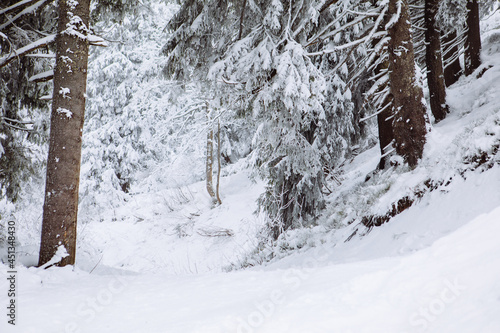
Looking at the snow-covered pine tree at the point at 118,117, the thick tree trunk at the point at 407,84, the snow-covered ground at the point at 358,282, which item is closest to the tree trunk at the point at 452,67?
the snow-covered ground at the point at 358,282

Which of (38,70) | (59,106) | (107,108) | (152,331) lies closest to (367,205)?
(152,331)

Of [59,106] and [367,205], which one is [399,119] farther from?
[59,106]

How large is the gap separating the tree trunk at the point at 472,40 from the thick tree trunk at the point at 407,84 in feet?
16.1

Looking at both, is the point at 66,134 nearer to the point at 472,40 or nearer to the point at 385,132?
the point at 385,132

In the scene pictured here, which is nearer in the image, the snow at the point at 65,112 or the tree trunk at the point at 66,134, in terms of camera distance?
the tree trunk at the point at 66,134

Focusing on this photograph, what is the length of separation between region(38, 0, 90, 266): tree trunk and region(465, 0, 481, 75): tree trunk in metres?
9.64

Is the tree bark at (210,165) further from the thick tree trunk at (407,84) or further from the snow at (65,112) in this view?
the snow at (65,112)

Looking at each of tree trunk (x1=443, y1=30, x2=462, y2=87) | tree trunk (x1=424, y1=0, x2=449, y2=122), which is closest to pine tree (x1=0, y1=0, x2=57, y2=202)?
tree trunk (x1=424, y1=0, x2=449, y2=122)

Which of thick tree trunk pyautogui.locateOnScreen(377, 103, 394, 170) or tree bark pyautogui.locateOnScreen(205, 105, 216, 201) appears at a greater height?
thick tree trunk pyautogui.locateOnScreen(377, 103, 394, 170)

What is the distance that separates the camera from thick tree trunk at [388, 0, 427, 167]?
219 inches

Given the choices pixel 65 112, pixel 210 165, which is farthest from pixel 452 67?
pixel 65 112

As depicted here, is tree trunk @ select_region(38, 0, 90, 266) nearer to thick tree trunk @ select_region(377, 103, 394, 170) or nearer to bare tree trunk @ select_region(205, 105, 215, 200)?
thick tree trunk @ select_region(377, 103, 394, 170)

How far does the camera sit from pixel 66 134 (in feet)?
14.8

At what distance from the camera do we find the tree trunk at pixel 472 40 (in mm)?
9086
